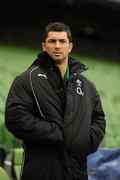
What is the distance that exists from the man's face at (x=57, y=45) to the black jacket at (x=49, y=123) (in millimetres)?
42

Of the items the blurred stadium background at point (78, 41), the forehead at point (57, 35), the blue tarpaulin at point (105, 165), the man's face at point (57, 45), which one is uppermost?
the forehead at point (57, 35)

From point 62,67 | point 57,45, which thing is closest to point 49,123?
point 62,67

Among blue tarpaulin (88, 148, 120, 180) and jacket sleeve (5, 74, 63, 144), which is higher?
jacket sleeve (5, 74, 63, 144)

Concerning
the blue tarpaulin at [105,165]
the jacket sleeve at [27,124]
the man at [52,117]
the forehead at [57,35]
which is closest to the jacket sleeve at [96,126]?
the man at [52,117]

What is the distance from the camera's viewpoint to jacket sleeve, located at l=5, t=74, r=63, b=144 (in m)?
3.34

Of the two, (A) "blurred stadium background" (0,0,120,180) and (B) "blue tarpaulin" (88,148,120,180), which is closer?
(B) "blue tarpaulin" (88,148,120,180)

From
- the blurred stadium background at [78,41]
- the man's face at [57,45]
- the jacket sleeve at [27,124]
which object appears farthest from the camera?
the blurred stadium background at [78,41]

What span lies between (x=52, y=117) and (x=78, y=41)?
14.8 feet

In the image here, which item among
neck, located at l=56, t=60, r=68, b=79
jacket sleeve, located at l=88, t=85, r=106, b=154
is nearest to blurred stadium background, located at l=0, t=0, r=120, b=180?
jacket sleeve, located at l=88, t=85, r=106, b=154

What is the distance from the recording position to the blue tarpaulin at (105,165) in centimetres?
600

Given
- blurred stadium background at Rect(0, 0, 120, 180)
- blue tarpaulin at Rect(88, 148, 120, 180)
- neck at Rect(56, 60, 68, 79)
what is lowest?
blue tarpaulin at Rect(88, 148, 120, 180)

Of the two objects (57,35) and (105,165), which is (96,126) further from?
(105,165)

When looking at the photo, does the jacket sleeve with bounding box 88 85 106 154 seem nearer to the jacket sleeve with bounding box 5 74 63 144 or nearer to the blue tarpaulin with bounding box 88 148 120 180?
the jacket sleeve with bounding box 5 74 63 144

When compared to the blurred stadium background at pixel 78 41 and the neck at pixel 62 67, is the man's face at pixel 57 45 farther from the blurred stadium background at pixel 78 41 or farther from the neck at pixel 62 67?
the blurred stadium background at pixel 78 41
